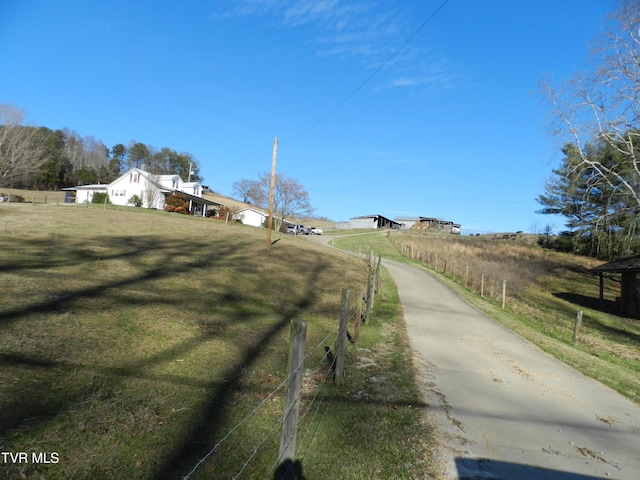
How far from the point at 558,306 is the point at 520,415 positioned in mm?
19379

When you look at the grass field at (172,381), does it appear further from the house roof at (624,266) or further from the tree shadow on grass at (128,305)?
the house roof at (624,266)

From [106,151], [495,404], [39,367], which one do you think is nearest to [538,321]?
[495,404]

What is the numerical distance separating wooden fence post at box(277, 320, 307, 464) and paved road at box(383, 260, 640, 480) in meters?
2.01

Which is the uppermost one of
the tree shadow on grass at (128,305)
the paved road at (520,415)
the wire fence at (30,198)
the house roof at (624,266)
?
the wire fence at (30,198)

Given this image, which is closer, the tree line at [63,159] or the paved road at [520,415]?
the paved road at [520,415]

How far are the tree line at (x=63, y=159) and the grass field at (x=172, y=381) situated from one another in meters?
57.1

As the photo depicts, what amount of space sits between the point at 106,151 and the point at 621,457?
123 meters

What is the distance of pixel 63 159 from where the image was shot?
86938 mm

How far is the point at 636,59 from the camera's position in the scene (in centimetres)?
1720

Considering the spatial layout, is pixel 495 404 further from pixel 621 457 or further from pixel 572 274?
pixel 572 274

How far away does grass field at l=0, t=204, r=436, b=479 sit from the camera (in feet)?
12.9

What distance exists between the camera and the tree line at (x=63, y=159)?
55.9 metres

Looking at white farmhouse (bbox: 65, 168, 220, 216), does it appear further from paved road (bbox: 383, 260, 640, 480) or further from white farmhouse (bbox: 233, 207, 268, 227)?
paved road (bbox: 383, 260, 640, 480)

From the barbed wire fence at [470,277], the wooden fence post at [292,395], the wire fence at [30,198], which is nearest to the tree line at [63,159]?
the wire fence at [30,198]
